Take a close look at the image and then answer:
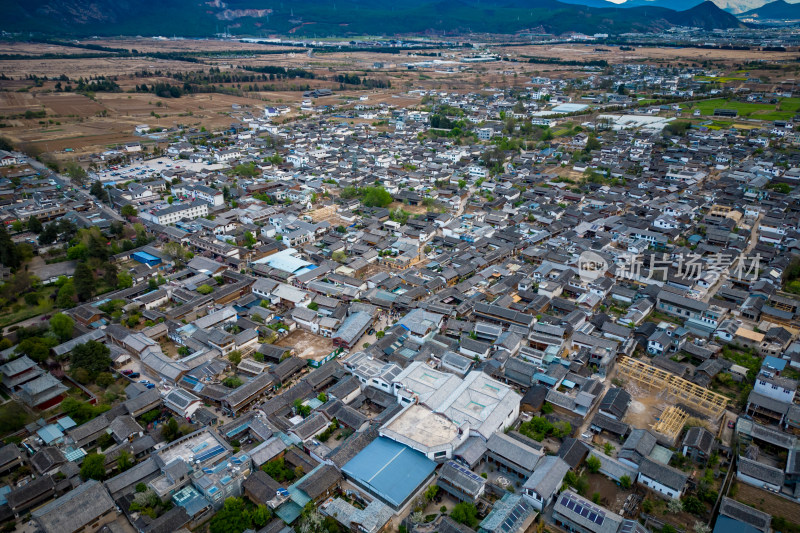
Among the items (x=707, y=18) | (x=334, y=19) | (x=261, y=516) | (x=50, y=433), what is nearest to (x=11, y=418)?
(x=50, y=433)

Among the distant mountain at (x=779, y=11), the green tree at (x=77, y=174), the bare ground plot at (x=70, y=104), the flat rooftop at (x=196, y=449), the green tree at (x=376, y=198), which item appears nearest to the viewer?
the flat rooftop at (x=196, y=449)

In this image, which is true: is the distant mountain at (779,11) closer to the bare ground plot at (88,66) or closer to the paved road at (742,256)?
the paved road at (742,256)

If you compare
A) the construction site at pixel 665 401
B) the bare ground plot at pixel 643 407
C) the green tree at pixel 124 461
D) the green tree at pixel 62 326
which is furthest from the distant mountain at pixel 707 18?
the green tree at pixel 124 461

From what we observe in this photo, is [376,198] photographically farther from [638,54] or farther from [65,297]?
[638,54]

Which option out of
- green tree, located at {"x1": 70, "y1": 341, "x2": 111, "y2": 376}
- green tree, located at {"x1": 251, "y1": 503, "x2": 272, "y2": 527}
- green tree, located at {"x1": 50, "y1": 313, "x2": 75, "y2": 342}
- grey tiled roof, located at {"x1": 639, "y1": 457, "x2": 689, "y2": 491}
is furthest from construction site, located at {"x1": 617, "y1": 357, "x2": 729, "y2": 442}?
green tree, located at {"x1": 50, "y1": 313, "x2": 75, "y2": 342}

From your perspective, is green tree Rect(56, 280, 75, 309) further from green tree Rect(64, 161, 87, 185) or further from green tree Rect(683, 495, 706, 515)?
green tree Rect(683, 495, 706, 515)
